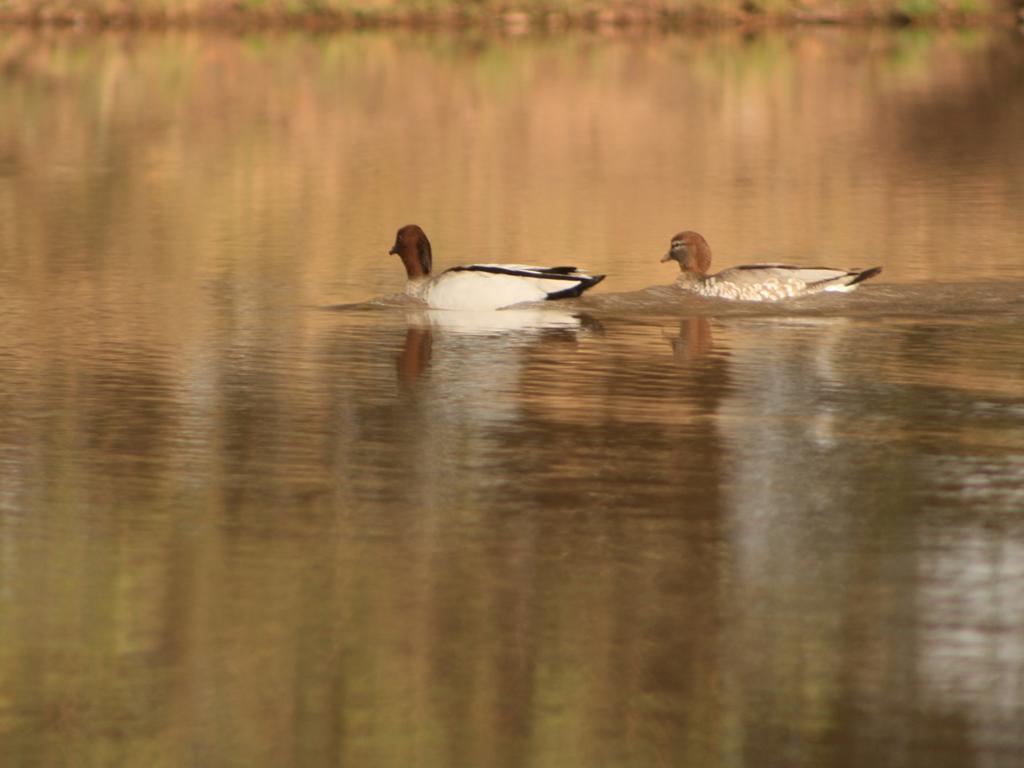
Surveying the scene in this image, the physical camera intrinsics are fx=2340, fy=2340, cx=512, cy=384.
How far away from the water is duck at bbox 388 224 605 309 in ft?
0.68

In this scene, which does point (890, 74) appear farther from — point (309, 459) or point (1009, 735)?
point (1009, 735)

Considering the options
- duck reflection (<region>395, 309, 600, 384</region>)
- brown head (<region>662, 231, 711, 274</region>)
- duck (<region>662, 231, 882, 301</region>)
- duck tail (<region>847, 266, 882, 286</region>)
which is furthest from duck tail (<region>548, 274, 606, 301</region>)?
Result: duck tail (<region>847, 266, 882, 286</region>)

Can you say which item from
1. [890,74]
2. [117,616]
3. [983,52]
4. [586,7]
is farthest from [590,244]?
[586,7]

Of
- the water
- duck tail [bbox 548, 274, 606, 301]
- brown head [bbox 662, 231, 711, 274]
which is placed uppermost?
brown head [bbox 662, 231, 711, 274]

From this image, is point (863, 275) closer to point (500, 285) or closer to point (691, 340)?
point (691, 340)

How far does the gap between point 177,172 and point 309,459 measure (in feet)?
57.9

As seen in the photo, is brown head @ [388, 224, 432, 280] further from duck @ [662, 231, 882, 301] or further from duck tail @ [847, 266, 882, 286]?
duck tail @ [847, 266, 882, 286]

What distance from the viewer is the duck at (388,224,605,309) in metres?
16.1

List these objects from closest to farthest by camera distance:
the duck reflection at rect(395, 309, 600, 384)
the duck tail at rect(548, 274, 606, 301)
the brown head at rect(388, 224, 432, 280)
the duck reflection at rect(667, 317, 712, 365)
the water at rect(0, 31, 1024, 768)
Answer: the water at rect(0, 31, 1024, 768) < the duck reflection at rect(395, 309, 600, 384) < the duck reflection at rect(667, 317, 712, 365) < the duck tail at rect(548, 274, 606, 301) < the brown head at rect(388, 224, 432, 280)

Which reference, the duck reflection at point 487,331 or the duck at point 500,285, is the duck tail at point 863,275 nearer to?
the duck at point 500,285

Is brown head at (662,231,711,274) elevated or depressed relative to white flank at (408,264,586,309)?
elevated

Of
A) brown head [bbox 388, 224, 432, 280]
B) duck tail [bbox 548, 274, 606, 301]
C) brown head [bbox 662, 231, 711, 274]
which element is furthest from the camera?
brown head [bbox 662, 231, 711, 274]

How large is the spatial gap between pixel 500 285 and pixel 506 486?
235 inches

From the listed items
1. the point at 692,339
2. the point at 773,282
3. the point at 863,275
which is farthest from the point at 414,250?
the point at 863,275
